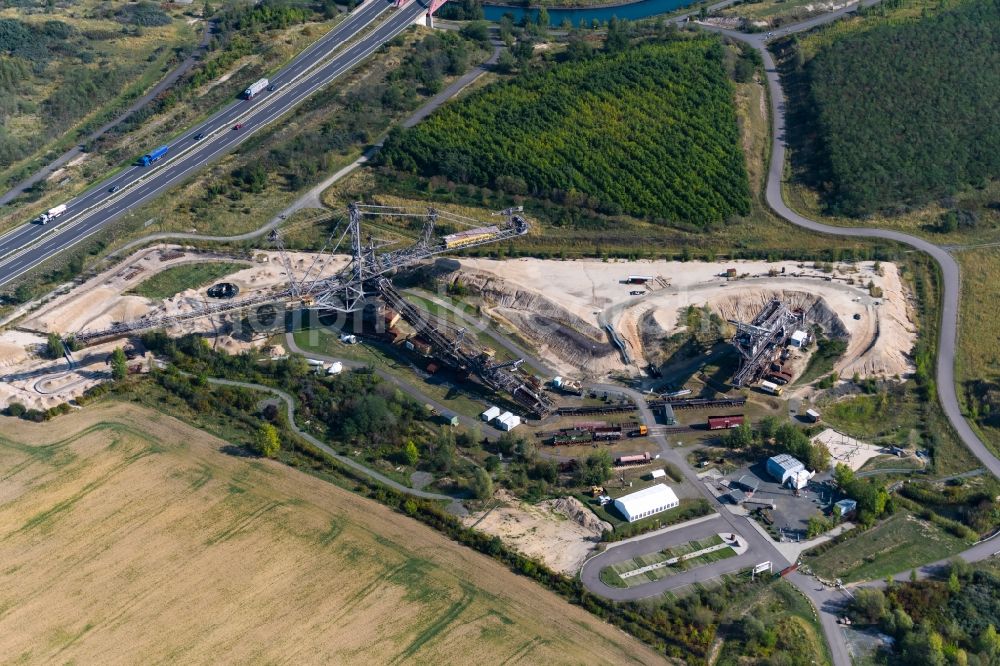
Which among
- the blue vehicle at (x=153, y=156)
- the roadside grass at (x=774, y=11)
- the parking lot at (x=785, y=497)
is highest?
the roadside grass at (x=774, y=11)

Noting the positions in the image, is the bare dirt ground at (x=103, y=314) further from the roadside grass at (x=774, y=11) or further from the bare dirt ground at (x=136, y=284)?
the roadside grass at (x=774, y=11)

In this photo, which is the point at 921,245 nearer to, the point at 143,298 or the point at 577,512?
the point at 577,512

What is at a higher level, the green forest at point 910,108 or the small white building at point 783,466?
the green forest at point 910,108

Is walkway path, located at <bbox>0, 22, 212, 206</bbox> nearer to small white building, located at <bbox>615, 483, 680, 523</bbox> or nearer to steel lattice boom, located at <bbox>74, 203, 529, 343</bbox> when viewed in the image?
steel lattice boom, located at <bbox>74, 203, 529, 343</bbox>

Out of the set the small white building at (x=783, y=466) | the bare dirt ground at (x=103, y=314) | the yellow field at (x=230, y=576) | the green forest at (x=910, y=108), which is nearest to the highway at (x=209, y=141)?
the bare dirt ground at (x=103, y=314)

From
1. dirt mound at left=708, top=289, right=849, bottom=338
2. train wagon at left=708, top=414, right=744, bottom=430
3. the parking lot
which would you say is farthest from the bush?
the parking lot
